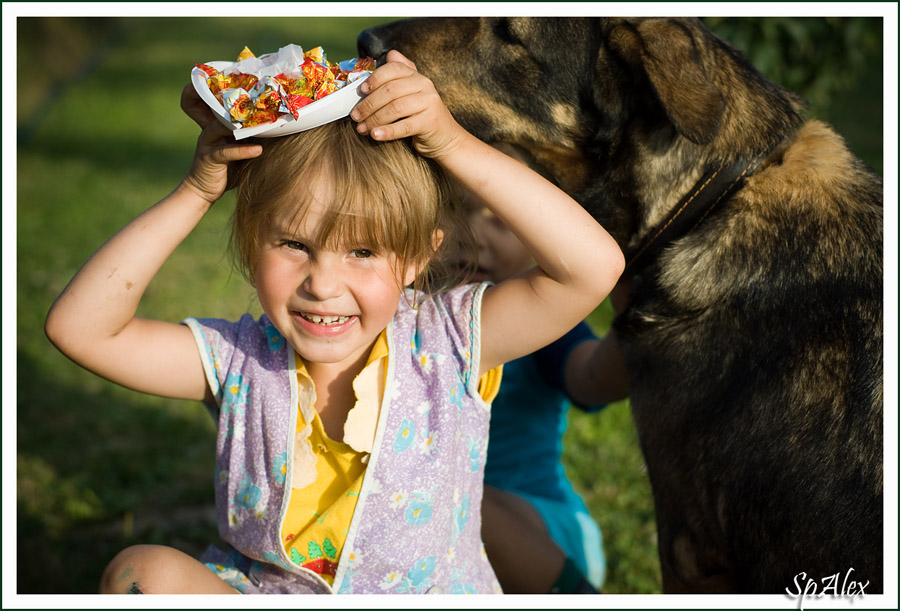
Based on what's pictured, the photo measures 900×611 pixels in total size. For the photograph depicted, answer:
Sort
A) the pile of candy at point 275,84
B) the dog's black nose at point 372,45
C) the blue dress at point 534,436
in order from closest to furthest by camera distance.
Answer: the pile of candy at point 275,84
the dog's black nose at point 372,45
the blue dress at point 534,436

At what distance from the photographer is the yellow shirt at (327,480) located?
2.04 meters

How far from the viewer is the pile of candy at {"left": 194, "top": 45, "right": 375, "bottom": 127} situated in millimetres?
1693

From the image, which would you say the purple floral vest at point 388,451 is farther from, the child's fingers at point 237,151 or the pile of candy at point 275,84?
the pile of candy at point 275,84

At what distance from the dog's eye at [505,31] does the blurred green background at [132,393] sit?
0.72 metres

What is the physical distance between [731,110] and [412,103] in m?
1.09

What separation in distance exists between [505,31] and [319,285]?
46.9 inches

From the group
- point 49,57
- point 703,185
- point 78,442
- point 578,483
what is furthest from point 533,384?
point 49,57

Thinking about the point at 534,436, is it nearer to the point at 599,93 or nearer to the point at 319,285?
the point at 599,93

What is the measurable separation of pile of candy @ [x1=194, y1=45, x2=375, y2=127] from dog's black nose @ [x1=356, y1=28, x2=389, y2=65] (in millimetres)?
677

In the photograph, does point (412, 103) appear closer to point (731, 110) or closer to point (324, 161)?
point (324, 161)

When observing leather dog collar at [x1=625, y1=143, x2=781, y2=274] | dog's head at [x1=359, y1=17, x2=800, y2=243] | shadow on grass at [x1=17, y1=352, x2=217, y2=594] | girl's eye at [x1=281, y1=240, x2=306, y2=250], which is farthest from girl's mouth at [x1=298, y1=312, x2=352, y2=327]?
shadow on grass at [x1=17, y1=352, x2=217, y2=594]

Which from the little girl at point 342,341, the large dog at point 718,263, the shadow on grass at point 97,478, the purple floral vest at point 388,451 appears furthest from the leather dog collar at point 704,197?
the shadow on grass at point 97,478

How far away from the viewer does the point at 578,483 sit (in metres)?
3.91

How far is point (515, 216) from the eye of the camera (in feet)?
6.17
